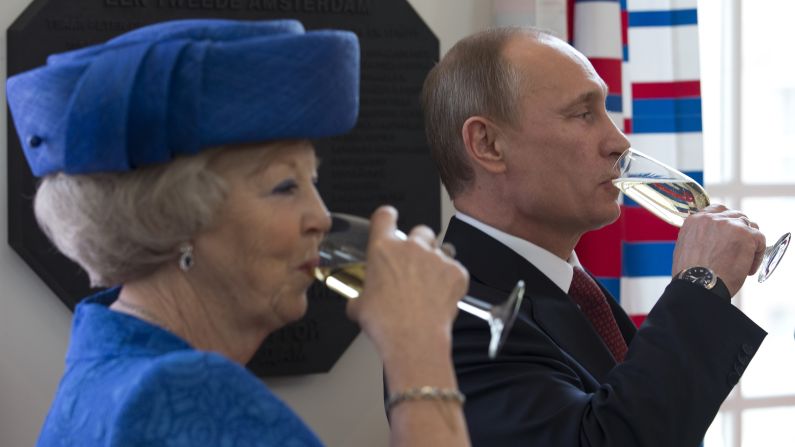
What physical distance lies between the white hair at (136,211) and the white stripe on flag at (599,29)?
2180mm

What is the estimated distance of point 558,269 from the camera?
2.10 metres

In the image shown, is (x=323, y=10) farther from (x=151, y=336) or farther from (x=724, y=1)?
(x=151, y=336)

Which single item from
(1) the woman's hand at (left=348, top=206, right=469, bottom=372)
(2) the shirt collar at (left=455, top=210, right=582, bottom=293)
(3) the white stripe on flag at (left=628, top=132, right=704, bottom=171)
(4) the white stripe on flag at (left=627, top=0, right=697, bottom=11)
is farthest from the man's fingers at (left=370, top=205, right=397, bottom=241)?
(4) the white stripe on flag at (left=627, top=0, right=697, bottom=11)

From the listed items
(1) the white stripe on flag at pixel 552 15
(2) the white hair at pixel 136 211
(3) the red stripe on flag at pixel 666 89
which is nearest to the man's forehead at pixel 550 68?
(2) the white hair at pixel 136 211

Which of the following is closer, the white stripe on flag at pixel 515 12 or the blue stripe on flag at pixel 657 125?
the white stripe on flag at pixel 515 12

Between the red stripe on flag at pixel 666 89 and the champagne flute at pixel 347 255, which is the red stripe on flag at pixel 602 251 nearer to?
the red stripe on flag at pixel 666 89

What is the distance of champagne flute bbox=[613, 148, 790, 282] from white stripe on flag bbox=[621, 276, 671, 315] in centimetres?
125

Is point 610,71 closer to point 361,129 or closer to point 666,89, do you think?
point 666,89

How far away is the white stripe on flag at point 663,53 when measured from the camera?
3.44 m

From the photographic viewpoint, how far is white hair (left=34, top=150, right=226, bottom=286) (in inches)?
51.1

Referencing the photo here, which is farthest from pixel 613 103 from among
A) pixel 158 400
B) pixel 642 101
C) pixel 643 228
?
pixel 158 400

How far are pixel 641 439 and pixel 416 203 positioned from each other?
1.60 meters

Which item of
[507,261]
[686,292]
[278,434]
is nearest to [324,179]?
[507,261]

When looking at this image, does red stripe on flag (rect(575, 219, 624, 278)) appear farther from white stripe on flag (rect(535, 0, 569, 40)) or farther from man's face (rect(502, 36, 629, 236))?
man's face (rect(502, 36, 629, 236))
